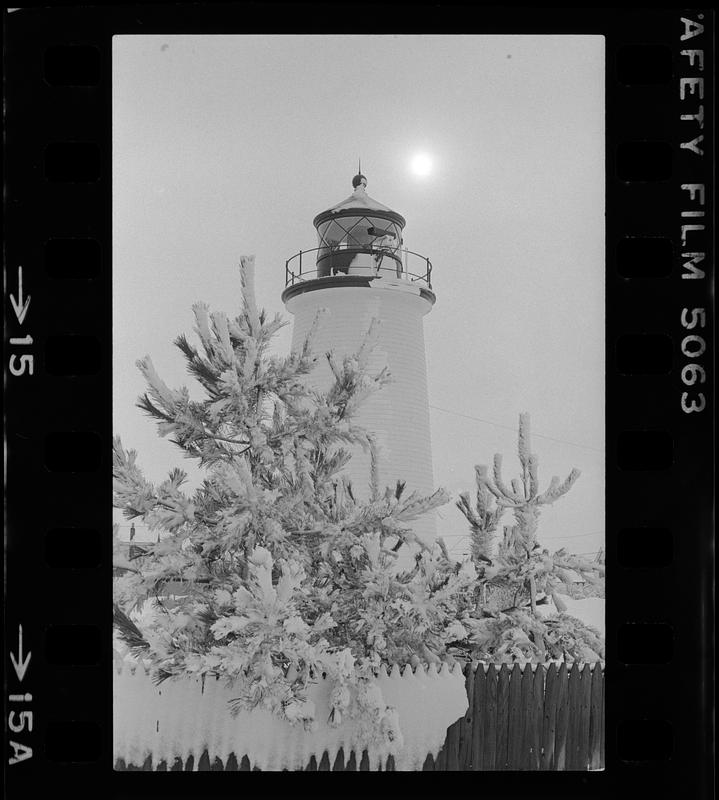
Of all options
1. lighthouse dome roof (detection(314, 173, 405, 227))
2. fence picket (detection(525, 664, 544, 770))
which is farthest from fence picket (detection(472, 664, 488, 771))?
lighthouse dome roof (detection(314, 173, 405, 227))

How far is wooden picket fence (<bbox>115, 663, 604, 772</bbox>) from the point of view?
4.15 metres

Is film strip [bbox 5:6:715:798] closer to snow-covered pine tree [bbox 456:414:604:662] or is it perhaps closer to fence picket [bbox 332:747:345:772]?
snow-covered pine tree [bbox 456:414:604:662]

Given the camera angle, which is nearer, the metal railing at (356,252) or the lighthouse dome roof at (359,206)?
the lighthouse dome roof at (359,206)

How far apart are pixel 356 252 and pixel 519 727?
2.50 metres

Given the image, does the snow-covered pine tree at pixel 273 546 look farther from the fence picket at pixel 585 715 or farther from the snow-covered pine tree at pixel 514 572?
the fence picket at pixel 585 715

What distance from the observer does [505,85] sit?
418cm

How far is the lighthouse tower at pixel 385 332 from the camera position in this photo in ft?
13.8
